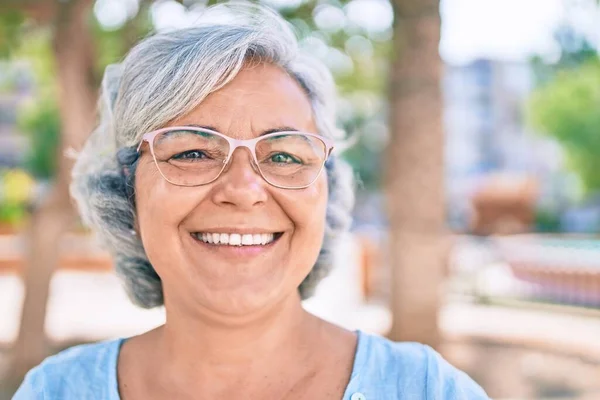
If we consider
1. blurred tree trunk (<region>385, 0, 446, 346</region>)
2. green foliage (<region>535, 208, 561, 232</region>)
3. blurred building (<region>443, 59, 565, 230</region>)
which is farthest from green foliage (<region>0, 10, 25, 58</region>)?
blurred building (<region>443, 59, 565, 230</region>)

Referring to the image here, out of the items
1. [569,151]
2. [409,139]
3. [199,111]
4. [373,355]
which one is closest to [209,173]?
[199,111]

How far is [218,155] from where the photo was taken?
1738 millimetres

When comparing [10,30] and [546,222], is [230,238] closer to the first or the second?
[10,30]

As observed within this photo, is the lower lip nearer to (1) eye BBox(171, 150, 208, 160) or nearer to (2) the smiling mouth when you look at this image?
(2) the smiling mouth

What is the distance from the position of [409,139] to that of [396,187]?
0.43 metres

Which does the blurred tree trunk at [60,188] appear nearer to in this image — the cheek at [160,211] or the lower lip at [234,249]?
the cheek at [160,211]

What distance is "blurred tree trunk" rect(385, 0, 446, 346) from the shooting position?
575 cm

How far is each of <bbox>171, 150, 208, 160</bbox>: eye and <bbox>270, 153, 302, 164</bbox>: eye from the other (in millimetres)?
Answer: 178

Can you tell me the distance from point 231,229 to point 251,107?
321 millimetres

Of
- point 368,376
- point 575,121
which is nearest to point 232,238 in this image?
point 368,376

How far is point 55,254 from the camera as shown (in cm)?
688

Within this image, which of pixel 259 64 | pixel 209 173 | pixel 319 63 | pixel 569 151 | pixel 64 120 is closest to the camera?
pixel 209 173

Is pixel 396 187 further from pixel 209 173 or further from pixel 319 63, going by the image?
pixel 209 173

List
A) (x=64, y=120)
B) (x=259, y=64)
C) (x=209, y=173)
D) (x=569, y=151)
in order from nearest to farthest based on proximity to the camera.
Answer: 1. (x=209, y=173)
2. (x=259, y=64)
3. (x=64, y=120)
4. (x=569, y=151)
